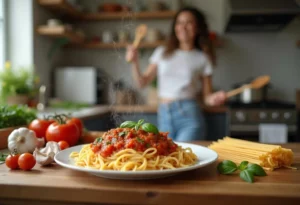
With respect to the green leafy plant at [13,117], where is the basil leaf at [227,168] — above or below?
below

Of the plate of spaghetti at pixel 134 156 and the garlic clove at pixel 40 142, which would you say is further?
the garlic clove at pixel 40 142

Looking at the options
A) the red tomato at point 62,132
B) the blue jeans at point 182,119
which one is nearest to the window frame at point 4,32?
the blue jeans at point 182,119

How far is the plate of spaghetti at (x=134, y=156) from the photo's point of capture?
0.87 meters

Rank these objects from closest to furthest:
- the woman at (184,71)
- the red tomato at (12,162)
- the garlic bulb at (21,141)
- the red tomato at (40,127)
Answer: the red tomato at (12,162) → the garlic bulb at (21,141) → the red tomato at (40,127) → the woman at (184,71)

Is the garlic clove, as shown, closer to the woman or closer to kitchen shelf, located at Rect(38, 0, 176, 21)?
the woman

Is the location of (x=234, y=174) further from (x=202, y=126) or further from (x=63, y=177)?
(x=202, y=126)

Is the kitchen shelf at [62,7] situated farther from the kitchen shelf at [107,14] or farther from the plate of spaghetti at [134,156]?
the plate of spaghetti at [134,156]

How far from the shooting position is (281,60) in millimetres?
3793

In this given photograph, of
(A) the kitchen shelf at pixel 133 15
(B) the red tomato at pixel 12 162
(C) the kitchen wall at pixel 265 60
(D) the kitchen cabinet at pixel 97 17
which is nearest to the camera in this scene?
(B) the red tomato at pixel 12 162

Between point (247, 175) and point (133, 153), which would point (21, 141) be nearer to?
point (133, 153)

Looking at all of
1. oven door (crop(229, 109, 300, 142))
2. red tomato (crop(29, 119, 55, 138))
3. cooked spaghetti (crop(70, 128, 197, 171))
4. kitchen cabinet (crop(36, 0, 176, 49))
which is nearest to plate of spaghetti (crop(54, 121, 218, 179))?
cooked spaghetti (crop(70, 128, 197, 171))

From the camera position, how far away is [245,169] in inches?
35.7

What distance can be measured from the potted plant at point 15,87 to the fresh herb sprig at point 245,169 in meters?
2.16

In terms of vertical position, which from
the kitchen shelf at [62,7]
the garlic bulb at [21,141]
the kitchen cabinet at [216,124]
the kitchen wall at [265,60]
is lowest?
the kitchen cabinet at [216,124]
